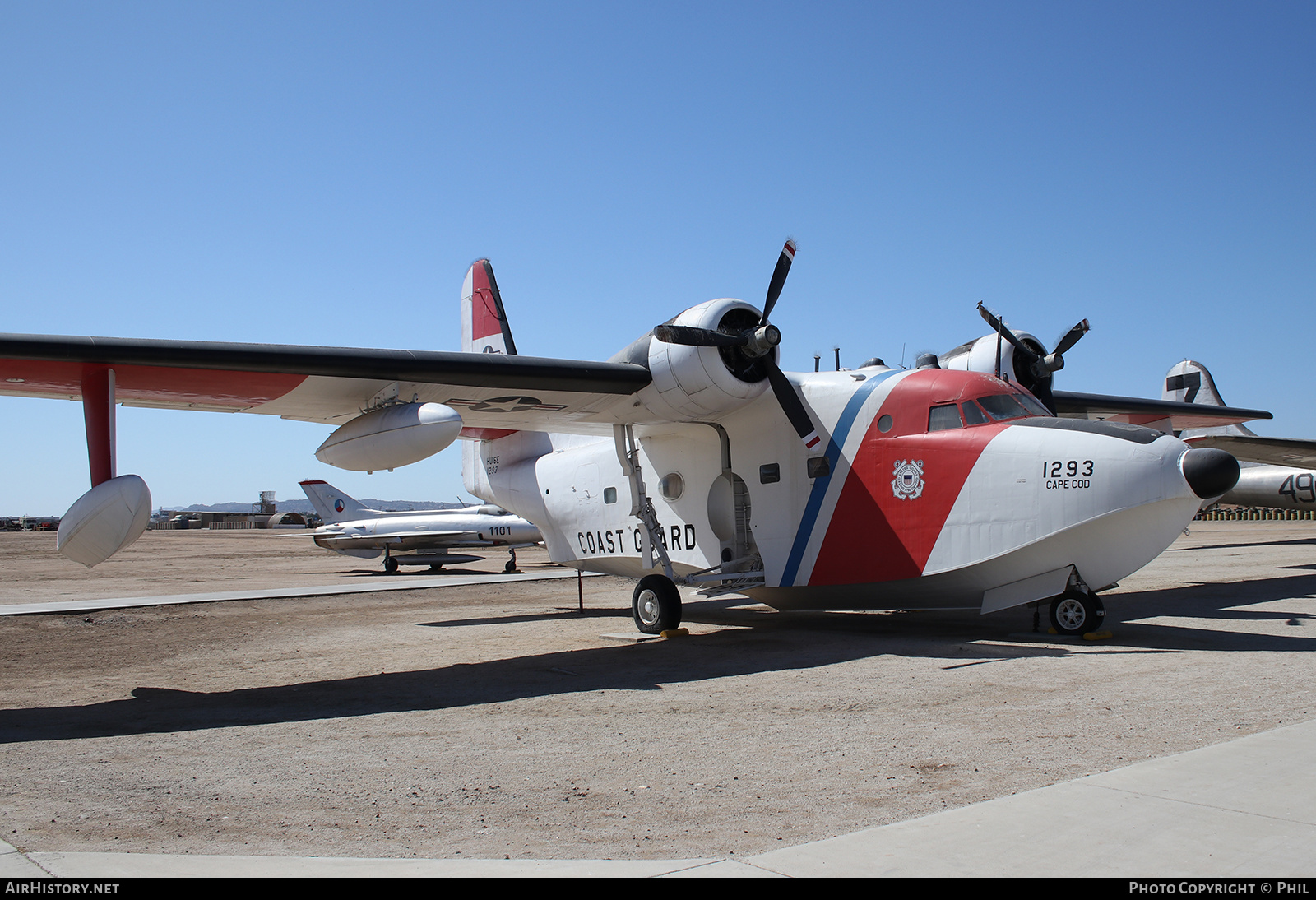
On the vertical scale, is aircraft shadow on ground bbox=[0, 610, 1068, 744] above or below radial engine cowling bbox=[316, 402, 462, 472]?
below

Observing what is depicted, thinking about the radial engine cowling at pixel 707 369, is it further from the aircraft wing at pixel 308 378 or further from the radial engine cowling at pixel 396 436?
the radial engine cowling at pixel 396 436

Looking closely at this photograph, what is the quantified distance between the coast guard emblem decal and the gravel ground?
6.21ft

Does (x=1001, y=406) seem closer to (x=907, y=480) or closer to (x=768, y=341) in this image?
(x=907, y=480)

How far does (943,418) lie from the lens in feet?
Result: 37.0

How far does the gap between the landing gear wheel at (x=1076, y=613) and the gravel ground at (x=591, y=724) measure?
0.34 metres

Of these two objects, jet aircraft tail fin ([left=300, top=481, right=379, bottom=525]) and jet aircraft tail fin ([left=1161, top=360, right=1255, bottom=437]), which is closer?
jet aircraft tail fin ([left=1161, top=360, right=1255, bottom=437])

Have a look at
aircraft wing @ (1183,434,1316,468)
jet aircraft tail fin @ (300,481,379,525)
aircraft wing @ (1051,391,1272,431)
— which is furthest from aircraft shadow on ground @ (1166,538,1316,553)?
jet aircraft tail fin @ (300,481,379,525)

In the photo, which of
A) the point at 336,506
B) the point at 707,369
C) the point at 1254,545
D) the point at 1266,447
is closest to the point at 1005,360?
the point at 707,369

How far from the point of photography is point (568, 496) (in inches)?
637

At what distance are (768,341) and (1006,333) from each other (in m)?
4.14

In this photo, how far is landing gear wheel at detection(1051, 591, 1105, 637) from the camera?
10617mm

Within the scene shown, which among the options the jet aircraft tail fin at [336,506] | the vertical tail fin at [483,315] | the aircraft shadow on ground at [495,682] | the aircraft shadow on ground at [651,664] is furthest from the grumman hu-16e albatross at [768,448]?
the jet aircraft tail fin at [336,506]

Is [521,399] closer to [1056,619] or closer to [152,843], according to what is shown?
[1056,619]

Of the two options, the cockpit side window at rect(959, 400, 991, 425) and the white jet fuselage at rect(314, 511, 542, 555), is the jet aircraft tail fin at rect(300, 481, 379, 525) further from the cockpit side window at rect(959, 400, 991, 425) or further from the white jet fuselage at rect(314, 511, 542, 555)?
the cockpit side window at rect(959, 400, 991, 425)
